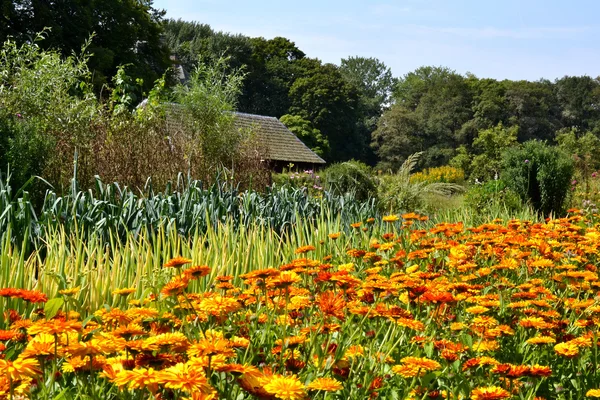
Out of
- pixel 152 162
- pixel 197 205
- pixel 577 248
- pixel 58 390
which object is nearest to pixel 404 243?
pixel 577 248

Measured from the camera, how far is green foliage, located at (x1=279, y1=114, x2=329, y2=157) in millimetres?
33531

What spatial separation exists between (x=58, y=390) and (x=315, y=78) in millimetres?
37318

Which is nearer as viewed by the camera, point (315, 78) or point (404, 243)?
point (404, 243)

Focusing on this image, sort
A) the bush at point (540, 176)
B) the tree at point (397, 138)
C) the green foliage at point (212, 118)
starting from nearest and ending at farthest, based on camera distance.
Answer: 1. the green foliage at point (212, 118)
2. the bush at point (540, 176)
3. the tree at point (397, 138)

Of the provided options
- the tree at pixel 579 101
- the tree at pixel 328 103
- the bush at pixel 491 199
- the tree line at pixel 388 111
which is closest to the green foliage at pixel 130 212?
the bush at pixel 491 199

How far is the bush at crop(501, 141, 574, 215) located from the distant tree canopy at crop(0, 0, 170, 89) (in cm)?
1130

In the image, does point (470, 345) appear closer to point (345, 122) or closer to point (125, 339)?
point (125, 339)

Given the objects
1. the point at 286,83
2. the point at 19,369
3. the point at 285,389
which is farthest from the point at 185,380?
the point at 286,83

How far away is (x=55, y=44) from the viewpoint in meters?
19.6

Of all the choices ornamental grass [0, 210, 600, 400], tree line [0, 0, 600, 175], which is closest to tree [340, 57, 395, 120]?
tree line [0, 0, 600, 175]

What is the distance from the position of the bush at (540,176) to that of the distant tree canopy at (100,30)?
37.1ft

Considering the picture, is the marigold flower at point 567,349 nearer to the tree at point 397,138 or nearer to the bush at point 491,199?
the bush at point 491,199

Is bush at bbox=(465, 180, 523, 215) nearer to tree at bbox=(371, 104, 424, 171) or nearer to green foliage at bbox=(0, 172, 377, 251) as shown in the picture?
green foliage at bbox=(0, 172, 377, 251)

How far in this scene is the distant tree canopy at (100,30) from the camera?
19.3 meters
